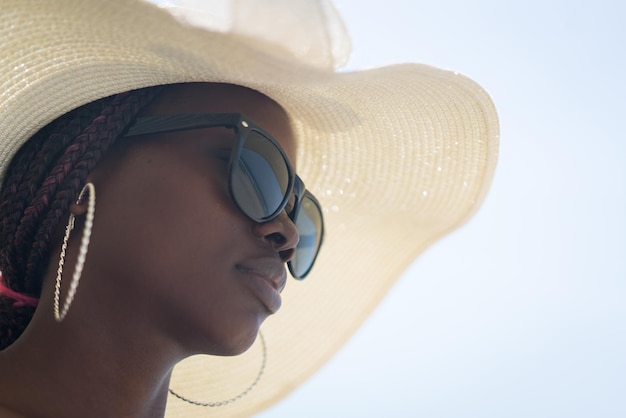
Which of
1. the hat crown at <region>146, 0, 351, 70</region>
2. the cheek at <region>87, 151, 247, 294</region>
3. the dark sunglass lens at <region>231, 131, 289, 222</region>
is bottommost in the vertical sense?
the cheek at <region>87, 151, 247, 294</region>

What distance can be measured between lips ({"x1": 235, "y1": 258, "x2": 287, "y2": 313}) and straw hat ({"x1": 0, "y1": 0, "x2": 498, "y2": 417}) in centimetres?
45

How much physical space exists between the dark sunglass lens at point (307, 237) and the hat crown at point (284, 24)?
0.51 m

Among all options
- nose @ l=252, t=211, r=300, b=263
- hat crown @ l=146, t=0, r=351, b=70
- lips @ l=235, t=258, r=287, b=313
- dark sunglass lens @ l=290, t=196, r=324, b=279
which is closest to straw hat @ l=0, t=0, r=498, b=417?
hat crown @ l=146, t=0, r=351, b=70

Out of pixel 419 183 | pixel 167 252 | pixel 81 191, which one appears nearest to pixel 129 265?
pixel 167 252

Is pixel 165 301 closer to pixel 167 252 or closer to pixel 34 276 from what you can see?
pixel 167 252

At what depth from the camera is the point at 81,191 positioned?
1980mm

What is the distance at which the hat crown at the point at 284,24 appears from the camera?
1.83 metres

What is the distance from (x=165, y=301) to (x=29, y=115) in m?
0.62

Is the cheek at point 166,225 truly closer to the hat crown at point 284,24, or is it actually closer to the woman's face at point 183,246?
the woman's face at point 183,246

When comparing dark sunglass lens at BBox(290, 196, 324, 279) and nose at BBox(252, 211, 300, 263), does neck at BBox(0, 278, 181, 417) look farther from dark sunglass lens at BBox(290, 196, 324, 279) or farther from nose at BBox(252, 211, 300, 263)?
dark sunglass lens at BBox(290, 196, 324, 279)

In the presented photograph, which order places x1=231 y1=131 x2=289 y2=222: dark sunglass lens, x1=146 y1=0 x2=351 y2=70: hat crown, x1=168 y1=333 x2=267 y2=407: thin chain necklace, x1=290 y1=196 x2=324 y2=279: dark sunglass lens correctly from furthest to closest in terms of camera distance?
x1=168 y1=333 x2=267 y2=407: thin chain necklace
x1=290 y1=196 x2=324 y2=279: dark sunglass lens
x1=231 y1=131 x2=289 y2=222: dark sunglass lens
x1=146 y1=0 x2=351 y2=70: hat crown

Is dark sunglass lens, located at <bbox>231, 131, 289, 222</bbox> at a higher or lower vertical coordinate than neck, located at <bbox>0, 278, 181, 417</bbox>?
higher

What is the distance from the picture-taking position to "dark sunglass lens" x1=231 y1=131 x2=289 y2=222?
77.5 inches

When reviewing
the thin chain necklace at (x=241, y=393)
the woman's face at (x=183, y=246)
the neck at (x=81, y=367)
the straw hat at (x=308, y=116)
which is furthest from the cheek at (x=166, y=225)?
the thin chain necklace at (x=241, y=393)
